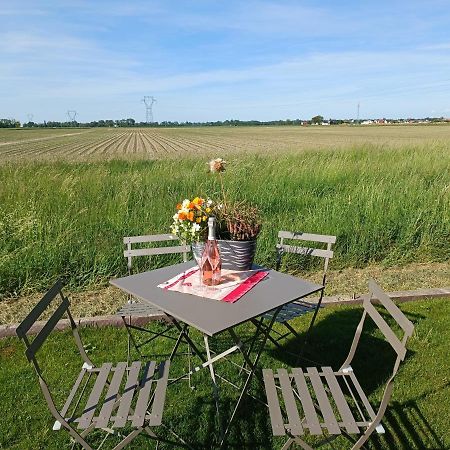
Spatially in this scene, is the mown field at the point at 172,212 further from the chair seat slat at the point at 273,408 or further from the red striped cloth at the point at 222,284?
the chair seat slat at the point at 273,408

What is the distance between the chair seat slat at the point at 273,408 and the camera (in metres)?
1.92

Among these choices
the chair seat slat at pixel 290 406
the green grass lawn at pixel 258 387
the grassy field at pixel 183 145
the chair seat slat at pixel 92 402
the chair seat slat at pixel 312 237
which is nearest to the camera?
the chair seat slat at pixel 290 406

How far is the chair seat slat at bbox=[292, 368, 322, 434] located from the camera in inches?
77.3

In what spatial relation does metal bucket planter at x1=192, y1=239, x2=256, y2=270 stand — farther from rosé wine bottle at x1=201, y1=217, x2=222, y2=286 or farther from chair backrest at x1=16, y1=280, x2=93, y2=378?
chair backrest at x1=16, y1=280, x2=93, y2=378

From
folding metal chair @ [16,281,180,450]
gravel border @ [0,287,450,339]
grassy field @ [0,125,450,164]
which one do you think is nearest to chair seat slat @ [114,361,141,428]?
folding metal chair @ [16,281,180,450]

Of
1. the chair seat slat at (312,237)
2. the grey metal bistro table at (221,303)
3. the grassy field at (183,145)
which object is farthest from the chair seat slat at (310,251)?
the grassy field at (183,145)

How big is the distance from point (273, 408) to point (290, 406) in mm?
96

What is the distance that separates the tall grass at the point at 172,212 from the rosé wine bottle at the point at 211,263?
2712 millimetres

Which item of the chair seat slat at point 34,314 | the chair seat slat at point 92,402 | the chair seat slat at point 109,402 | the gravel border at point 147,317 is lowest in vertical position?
the gravel border at point 147,317

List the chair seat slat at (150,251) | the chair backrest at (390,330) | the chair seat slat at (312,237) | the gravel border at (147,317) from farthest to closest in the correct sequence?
the gravel border at (147,317) → the chair seat slat at (150,251) → the chair seat slat at (312,237) → the chair backrest at (390,330)

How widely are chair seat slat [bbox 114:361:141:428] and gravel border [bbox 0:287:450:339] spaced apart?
59.2 inches

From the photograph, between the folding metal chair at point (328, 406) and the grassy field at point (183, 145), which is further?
the grassy field at point (183, 145)

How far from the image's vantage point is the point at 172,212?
254 inches

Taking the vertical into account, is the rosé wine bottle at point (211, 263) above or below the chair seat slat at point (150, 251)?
above
